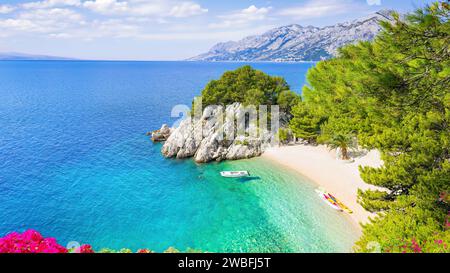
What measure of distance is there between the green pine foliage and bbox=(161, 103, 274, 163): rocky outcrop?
73.4ft

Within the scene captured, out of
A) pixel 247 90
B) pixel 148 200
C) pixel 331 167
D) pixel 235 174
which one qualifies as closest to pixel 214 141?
pixel 235 174

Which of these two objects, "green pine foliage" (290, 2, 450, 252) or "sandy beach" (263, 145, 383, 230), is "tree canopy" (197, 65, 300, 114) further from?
"green pine foliage" (290, 2, 450, 252)

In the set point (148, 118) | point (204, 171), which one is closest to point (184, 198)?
point (204, 171)

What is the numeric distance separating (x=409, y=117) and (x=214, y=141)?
27482 mm

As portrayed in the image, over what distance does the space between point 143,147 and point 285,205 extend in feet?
93.7

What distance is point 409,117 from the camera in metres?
16.0

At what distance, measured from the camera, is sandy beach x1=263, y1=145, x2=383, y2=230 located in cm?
2618

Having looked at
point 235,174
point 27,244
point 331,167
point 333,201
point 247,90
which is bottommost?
point 333,201

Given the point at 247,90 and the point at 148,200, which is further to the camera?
the point at 247,90

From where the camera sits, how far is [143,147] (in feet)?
149

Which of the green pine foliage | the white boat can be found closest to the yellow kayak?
the green pine foliage

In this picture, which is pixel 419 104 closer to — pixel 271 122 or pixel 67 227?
pixel 67 227

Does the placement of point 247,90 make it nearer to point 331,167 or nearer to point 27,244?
point 331,167

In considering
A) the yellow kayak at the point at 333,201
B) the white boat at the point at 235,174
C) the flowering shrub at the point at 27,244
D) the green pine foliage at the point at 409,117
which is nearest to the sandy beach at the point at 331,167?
the yellow kayak at the point at 333,201
